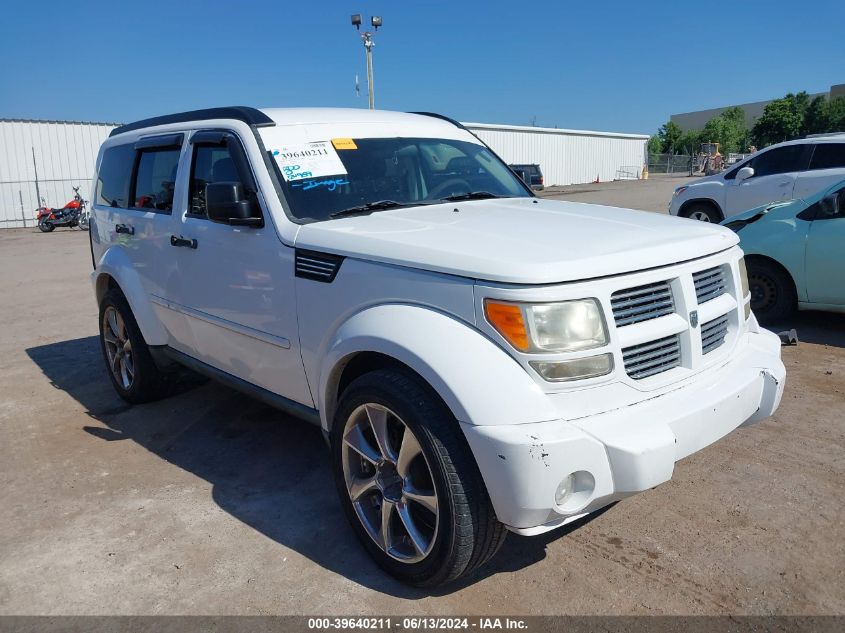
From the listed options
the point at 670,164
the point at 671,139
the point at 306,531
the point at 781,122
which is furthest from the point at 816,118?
the point at 306,531

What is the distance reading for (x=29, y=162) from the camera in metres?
28.7

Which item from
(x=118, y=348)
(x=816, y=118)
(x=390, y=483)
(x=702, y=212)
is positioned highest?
(x=816, y=118)

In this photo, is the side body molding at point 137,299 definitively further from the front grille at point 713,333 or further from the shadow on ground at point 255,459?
the front grille at point 713,333

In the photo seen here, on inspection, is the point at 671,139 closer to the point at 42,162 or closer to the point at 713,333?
the point at 42,162

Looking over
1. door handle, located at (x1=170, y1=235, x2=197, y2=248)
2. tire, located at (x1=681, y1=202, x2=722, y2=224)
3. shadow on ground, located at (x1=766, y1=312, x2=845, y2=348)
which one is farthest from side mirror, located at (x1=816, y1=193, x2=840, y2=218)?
tire, located at (x1=681, y1=202, x2=722, y2=224)

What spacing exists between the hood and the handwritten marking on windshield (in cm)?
27

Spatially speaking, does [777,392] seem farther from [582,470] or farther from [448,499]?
[448,499]

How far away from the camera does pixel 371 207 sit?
11.9 ft

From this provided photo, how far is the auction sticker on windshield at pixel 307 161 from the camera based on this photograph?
362cm

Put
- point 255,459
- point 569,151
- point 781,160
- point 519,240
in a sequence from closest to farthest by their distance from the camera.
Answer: point 519,240 < point 255,459 < point 781,160 < point 569,151

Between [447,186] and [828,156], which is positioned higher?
[828,156]

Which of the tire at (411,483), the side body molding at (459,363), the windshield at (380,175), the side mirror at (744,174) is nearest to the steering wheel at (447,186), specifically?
the windshield at (380,175)

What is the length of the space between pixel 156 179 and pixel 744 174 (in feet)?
29.8

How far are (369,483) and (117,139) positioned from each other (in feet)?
12.7
